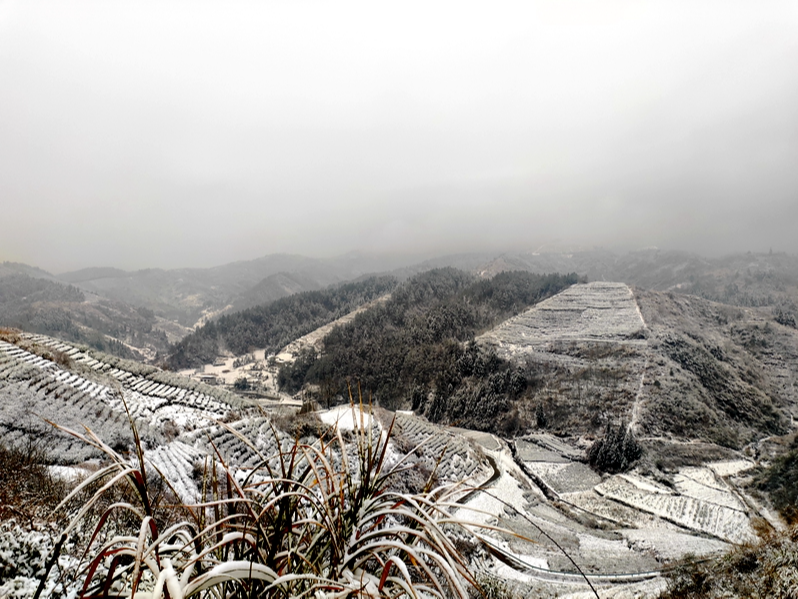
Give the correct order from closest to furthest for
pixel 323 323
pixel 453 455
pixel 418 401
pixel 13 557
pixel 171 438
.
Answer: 1. pixel 13 557
2. pixel 171 438
3. pixel 453 455
4. pixel 418 401
5. pixel 323 323

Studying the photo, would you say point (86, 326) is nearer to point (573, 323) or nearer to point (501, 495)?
point (573, 323)

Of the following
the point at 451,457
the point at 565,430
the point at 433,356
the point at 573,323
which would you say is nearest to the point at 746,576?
the point at 451,457

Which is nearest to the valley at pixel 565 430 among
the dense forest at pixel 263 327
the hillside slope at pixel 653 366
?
the hillside slope at pixel 653 366

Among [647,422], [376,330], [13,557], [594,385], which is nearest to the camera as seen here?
[13,557]

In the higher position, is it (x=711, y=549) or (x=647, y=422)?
(x=711, y=549)

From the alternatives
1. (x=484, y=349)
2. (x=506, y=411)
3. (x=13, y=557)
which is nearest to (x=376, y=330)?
(x=484, y=349)

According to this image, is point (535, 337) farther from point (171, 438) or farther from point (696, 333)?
point (171, 438)

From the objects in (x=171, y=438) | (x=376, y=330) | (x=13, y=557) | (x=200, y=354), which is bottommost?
(x=200, y=354)

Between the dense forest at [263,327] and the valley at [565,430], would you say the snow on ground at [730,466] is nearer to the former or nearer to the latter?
the valley at [565,430]
